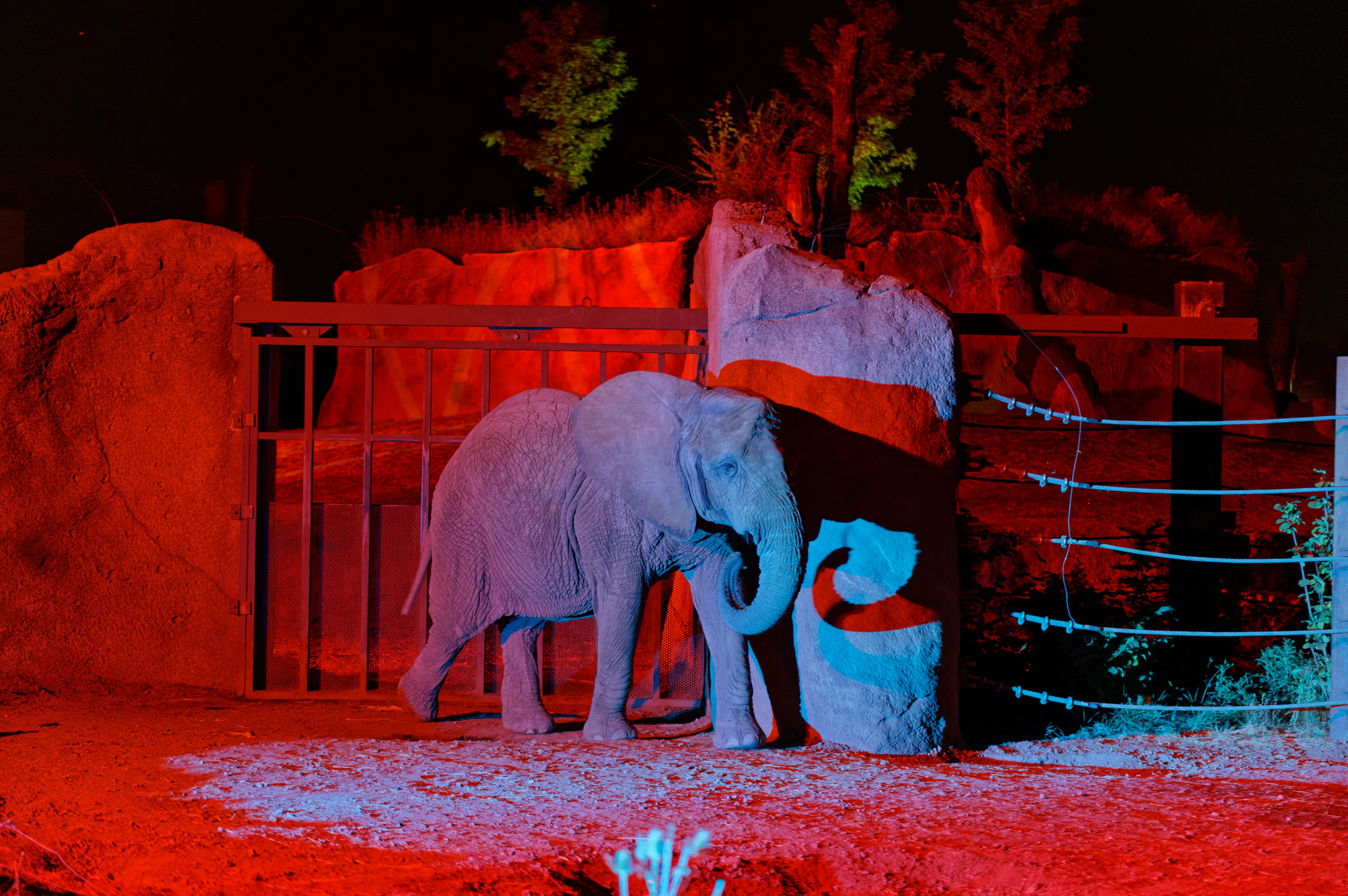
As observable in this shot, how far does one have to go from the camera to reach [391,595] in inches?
232

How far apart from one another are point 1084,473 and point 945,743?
8815mm

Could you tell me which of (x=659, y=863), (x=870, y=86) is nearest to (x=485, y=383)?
(x=659, y=863)

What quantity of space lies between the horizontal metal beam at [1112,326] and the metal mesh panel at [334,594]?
3.61 meters

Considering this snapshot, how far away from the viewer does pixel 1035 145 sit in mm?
19359

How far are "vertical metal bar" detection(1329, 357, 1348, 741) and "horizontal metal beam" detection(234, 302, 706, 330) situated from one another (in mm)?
3077

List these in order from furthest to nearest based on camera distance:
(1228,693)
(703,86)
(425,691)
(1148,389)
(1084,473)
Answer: (703,86), (1148,389), (1084,473), (1228,693), (425,691)

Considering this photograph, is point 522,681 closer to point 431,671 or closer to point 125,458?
point 431,671

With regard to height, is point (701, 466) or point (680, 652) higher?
point (701, 466)

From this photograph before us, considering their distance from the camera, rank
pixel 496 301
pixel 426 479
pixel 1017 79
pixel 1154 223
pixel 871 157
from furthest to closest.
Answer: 1. pixel 1017 79
2. pixel 871 157
3. pixel 1154 223
4. pixel 496 301
5. pixel 426 479

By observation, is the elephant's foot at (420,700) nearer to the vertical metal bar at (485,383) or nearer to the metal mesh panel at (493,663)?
the metal mesh panel at (493,663)

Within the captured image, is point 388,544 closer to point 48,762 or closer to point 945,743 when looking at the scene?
point 48,762

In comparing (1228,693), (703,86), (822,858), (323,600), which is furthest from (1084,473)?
(703,86)

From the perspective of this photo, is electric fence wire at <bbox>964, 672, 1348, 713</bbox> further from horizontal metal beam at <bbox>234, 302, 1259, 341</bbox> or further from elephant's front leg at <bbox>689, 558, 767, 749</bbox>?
horizontal metal beam at <bbox>234, 302, 1259, 341</bbox>

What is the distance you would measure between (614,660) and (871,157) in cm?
1581
